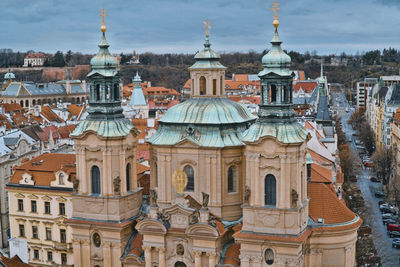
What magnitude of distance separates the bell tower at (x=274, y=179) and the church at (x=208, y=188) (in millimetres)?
74

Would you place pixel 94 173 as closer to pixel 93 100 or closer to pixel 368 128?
pixel 93 100

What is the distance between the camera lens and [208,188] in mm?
44312

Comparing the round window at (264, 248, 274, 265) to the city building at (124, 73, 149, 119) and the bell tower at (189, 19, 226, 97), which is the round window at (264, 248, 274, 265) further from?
the city building at (124, 73, 149, 119)

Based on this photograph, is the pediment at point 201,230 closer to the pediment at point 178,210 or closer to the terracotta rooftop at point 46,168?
the pediment at point 178,210

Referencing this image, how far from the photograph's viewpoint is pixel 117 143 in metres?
45.2

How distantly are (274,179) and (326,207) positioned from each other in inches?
260

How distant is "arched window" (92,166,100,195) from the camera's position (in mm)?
45900

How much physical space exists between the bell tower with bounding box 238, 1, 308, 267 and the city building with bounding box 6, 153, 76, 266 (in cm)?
2575

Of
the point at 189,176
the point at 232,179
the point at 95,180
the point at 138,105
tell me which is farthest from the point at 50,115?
the point at 232,179

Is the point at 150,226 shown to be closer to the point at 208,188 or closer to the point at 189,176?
the point at 189,176

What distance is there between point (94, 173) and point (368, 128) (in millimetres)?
111126

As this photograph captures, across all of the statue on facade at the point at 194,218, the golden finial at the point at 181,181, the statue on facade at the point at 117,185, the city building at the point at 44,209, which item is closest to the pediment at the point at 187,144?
the golden finial at the point at 181,181

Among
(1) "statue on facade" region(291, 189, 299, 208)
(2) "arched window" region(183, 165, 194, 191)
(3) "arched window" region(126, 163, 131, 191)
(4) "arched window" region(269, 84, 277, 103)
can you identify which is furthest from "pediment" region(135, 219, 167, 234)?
(4) "arched window" region(269, 84, 277, 103)

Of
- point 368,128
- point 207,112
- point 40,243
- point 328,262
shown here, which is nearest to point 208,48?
point 207,112
